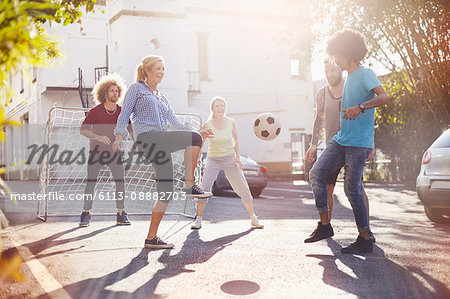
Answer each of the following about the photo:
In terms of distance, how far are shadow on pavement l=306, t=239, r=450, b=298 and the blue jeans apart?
0.41 m

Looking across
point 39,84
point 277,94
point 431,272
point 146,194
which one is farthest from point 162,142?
point 277,94

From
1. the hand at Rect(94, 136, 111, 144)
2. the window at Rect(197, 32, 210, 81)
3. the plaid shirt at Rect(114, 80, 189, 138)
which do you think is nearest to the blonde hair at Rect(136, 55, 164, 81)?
the plaid shirt at Rect(114, 80, 189, 138)

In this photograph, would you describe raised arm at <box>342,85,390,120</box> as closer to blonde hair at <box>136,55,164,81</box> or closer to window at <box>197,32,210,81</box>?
blonde hair at <box>136,55,164,81</box>

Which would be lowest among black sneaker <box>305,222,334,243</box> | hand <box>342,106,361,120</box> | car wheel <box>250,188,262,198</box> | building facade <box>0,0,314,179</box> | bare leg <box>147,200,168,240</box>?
car wheel <box>250,188,262,198</box>

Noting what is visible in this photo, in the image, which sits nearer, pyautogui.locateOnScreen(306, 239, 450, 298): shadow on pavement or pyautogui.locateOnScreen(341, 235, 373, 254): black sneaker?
pyautogui.locateOnScreen(306, 239, 450, 298): shadow on pavement

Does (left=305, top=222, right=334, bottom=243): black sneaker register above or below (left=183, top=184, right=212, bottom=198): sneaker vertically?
below

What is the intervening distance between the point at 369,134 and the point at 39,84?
2141cm

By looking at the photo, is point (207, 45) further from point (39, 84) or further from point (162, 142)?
point (162, 142)

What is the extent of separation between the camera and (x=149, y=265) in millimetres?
4102

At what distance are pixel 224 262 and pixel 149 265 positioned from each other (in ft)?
2.03

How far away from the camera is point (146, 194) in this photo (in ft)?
37.3

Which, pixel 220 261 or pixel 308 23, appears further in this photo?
pixel 308 23

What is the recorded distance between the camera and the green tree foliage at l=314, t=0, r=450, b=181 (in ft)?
47.9

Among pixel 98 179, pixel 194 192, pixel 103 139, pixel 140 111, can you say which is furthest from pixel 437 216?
pixel 98 179
